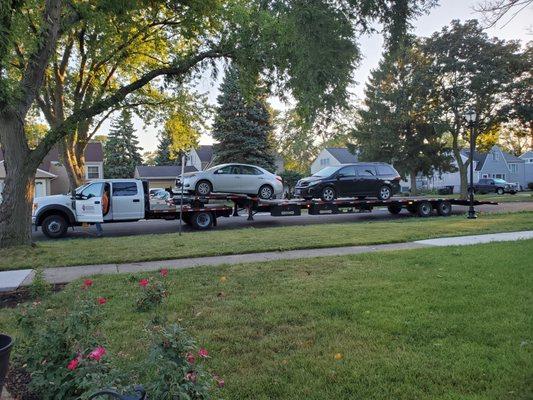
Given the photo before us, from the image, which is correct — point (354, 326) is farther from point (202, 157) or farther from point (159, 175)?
point (202, 157)

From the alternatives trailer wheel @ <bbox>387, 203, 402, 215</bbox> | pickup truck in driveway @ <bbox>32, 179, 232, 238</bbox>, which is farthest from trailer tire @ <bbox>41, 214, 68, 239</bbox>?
trailer wheel @ <bbox>387, 203, 402, 215</bbox>

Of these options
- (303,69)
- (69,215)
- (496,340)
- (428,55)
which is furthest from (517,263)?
(428,55)

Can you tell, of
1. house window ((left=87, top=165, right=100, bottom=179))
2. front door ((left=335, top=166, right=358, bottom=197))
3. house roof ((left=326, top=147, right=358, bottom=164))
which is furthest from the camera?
house roof ((left=326, top=147, right=358, bottom=164))

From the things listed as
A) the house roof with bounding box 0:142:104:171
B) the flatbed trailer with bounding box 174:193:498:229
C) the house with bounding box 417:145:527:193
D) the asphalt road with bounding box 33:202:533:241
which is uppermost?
the house roof with bounding box 0:142:104:171

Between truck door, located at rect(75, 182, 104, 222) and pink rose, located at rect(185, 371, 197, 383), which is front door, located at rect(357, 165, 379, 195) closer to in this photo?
truck door, located at rect(75, 182, 104, 222)

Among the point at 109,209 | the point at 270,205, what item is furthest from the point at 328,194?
the point at 109,209

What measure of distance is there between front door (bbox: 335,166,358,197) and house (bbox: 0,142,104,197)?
86.8 ft

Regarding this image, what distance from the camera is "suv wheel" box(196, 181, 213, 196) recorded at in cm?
1795

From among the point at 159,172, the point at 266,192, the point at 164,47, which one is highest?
the point at 164,47

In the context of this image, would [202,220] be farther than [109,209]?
Yes

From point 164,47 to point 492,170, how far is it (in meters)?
57.6

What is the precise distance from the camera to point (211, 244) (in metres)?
12.4

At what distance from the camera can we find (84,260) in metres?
10.5

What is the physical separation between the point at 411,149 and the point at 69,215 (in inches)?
1338
